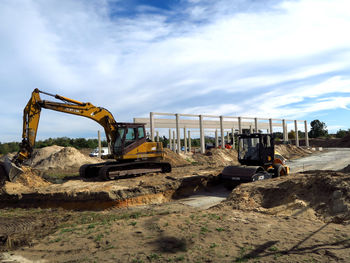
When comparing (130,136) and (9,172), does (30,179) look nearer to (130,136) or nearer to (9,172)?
(9,172)

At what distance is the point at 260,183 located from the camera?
32.5 feet

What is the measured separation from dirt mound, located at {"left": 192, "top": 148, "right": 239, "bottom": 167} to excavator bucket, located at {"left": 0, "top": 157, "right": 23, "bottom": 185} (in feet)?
41.9

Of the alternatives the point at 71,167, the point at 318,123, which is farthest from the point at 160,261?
the point at 318,123

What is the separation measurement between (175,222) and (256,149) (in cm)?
644

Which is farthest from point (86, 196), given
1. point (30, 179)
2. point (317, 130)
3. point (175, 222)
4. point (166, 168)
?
point (317, 130)

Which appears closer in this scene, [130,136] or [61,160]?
[130,136]

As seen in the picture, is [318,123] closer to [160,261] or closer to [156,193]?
[156,193]

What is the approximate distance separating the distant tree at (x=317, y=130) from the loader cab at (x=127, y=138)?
68.1 meters

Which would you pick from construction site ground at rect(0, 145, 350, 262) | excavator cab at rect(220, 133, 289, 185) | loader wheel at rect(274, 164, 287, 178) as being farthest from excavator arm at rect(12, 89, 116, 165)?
loader wheel at rect(274, 164, 287, 178)

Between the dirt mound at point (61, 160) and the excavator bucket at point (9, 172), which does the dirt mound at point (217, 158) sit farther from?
the excavator bucket at point (9, 172)

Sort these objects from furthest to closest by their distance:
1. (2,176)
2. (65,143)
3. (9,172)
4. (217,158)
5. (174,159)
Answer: (65,143)
(217,158)
(174,159)
(2,176)
(9,172)

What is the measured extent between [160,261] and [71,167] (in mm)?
17703

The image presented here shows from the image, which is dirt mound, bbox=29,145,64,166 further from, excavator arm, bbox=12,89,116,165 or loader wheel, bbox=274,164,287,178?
loader wheel, bbox=274,164,287,178

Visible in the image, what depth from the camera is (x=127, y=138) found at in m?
13.1
